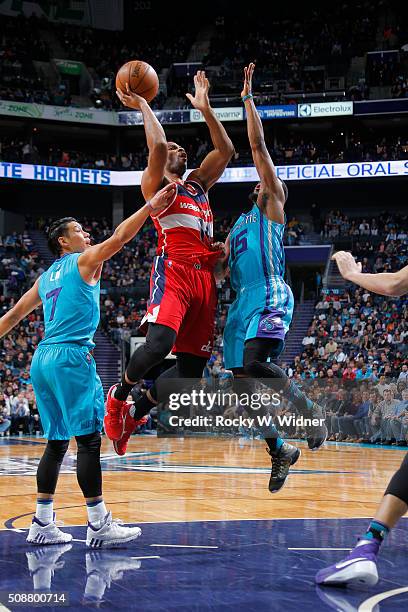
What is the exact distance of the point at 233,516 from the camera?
6602mm

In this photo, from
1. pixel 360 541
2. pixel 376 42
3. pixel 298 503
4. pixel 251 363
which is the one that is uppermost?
pixel 376 42

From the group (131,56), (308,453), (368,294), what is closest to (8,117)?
(131,56)

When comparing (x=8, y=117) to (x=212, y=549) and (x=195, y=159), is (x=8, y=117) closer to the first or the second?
(x=195, y=159)

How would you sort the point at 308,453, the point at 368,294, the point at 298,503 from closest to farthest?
1. the point at 298,503
2. the point at 308,453
3. the point at 368,294

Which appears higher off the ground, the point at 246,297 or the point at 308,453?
the point at 246,297

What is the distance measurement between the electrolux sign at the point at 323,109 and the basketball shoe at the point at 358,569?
24.7 m

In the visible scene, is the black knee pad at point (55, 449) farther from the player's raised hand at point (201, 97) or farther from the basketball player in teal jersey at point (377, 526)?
the player's raised hand at point (201, 97)

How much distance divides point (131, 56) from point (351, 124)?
9.93 m

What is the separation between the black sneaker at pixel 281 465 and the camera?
544 centimetres

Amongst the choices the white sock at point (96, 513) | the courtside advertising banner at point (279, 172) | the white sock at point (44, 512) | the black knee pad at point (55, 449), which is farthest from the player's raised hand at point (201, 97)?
the courtside advertising banner at point (279, 172)

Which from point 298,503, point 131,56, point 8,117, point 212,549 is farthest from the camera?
point 131,56

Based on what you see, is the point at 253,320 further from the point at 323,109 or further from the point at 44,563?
the point at 323,109

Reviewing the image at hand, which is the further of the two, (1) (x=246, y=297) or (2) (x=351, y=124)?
(2) (x=351, y=124)

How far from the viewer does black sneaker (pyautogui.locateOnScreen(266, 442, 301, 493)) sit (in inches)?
214
